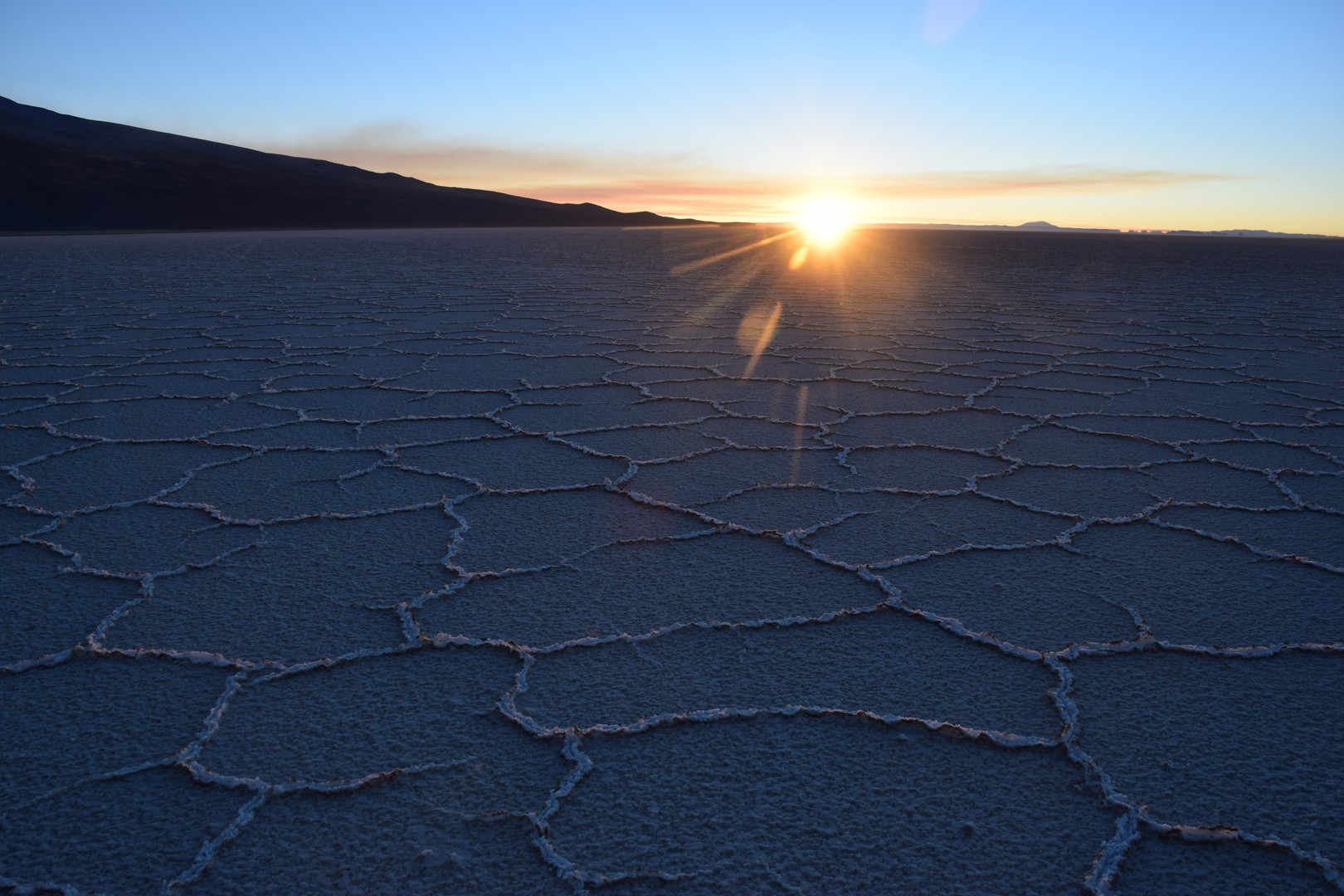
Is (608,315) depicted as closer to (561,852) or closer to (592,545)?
(592,545)

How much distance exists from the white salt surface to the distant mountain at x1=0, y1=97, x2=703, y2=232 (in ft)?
69.2

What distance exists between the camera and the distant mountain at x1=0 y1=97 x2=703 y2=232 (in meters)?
22.1

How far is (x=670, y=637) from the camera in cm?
106

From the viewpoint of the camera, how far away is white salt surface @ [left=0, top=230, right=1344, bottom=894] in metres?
0.73

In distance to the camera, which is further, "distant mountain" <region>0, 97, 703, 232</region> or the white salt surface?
"distant mountain" <region>0, 97, 703, 232</region>

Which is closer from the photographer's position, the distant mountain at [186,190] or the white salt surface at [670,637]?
the white salt surface at [670,637]

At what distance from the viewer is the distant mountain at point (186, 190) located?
22.1 meters

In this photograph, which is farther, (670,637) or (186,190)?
(186,190)

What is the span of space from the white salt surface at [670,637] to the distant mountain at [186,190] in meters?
21.1

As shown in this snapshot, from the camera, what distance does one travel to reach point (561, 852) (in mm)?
719

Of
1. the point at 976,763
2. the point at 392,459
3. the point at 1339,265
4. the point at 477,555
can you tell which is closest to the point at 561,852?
the point at 976,763

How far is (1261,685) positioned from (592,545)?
0.85m

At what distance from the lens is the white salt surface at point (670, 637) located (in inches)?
28.7

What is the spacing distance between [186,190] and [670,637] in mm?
29065
